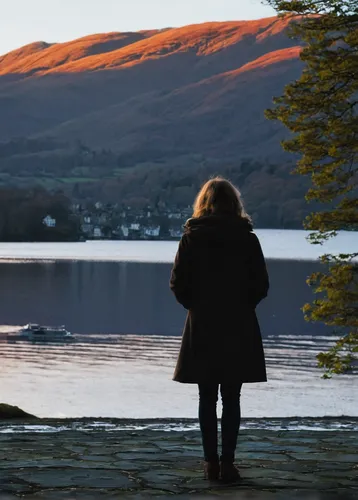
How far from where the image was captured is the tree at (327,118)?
2258 centimetres

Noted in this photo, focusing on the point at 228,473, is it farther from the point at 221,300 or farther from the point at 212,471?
the point at 221,300

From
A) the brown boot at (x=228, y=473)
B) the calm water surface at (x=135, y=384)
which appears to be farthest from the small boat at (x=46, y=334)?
the brown boot at (x=228, y=473)

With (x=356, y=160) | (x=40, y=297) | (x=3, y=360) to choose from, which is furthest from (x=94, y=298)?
(x=356, y=160)

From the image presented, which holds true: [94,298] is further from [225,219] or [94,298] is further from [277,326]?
[225,219]

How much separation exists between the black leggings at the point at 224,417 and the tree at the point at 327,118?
45.6 ft

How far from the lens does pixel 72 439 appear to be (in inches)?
484

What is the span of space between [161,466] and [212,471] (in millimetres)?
964

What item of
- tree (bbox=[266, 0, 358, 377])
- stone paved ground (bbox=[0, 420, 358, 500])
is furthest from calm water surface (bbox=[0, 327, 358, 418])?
stone paved ground (bbox=[0, 420, 358, 500])

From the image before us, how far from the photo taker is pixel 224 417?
8992mm

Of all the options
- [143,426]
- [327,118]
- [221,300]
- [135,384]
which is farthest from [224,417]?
[135,384]

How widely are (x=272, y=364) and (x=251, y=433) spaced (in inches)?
1898

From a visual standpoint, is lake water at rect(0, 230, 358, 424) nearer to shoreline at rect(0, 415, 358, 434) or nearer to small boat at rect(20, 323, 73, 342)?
small boat at rect(20, 323, 73, 342)

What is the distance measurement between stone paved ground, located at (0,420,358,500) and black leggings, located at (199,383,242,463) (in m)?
0.27

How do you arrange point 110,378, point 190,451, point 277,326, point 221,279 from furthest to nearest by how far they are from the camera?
point 277,326 < point 110,378 < point 190,451 < point 221,279
